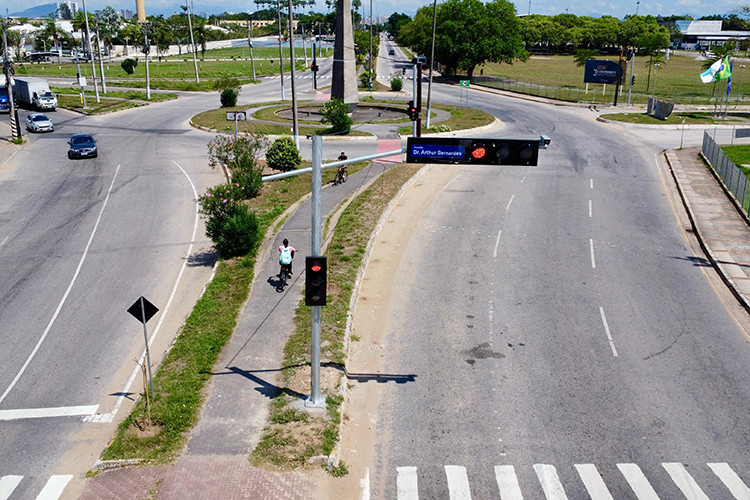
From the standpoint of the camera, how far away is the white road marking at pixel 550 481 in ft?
41.5

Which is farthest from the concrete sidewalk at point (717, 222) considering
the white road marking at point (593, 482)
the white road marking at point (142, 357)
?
the white road marking at point (142, 357)

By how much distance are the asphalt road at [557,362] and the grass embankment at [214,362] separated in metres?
1.51

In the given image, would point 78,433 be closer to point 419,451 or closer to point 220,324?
point 220,324

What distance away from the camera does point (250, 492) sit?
12.5 metres

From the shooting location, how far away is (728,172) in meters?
34.9

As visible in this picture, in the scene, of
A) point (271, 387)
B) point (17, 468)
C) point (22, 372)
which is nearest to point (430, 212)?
point (271, 387)

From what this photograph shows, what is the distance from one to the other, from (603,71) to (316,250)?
6423 centimetres

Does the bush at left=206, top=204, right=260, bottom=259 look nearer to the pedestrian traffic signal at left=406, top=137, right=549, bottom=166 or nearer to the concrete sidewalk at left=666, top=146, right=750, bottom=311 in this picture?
the pedestrian traffic signal at left=406, top=137, right=549, bottom=166

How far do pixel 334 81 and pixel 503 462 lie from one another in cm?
4838

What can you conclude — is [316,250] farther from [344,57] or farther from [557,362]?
[344,57]

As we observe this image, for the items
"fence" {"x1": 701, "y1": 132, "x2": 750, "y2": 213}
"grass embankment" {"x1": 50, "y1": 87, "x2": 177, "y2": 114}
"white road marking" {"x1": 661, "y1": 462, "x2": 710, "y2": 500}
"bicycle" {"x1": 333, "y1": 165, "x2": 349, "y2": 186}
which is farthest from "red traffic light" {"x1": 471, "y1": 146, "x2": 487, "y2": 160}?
"grass embankment" {"x1": 50, "y1": 87, "x2": 177, "y2": 114}

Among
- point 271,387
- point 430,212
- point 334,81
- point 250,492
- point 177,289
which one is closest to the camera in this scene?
point 250,492

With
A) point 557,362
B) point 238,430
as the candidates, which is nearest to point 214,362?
point 238,430

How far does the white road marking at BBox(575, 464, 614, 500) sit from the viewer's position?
12.6 meters
